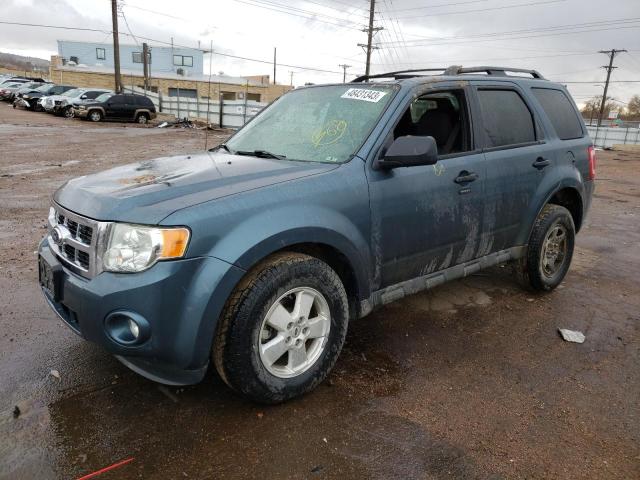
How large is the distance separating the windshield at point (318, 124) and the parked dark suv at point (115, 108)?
2601 cm

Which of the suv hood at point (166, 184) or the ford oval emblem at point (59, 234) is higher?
the suv hood at point (166, 184)

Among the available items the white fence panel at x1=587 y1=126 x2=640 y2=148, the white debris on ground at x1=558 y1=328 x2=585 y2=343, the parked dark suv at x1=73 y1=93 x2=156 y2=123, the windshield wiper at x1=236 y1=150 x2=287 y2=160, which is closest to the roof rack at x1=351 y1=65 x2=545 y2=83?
the windshield wiper at x1=236 y1=150 x2=287 y2=160

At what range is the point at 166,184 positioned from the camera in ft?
8.91

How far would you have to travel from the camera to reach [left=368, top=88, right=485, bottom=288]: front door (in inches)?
125

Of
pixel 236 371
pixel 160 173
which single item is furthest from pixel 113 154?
pixel 236 371

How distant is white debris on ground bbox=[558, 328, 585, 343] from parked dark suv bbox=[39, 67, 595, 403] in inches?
28.8

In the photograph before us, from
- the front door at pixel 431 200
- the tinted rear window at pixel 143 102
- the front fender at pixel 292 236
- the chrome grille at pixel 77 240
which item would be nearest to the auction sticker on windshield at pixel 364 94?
the front door at pixel 431 200

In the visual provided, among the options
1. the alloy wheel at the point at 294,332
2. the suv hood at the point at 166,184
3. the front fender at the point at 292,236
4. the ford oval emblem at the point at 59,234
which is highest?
the suv hood at the point at 166,184

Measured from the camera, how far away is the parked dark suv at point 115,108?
26.8m

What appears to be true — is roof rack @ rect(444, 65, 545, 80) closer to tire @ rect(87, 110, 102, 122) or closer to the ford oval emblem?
the ford oval emblem

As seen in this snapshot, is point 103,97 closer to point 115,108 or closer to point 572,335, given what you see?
point 115,108

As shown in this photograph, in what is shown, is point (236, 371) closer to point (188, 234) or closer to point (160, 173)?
point (188, 234)

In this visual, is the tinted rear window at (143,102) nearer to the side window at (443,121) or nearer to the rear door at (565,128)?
the rear door at (565,128)

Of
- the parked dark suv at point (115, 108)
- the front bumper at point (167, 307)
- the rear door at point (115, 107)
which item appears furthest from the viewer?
the rear door at point (115, 107)
